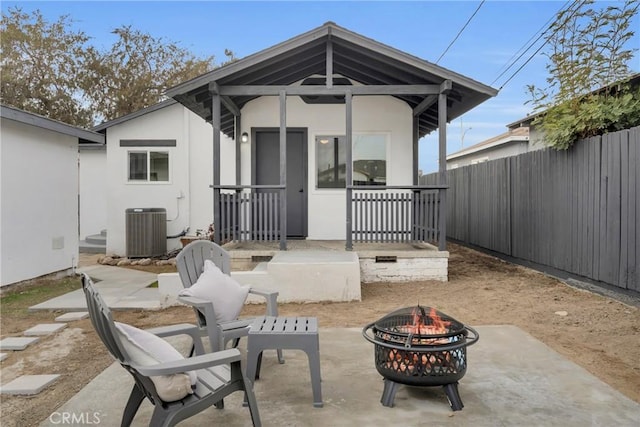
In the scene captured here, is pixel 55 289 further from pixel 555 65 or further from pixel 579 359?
pixel 555 65

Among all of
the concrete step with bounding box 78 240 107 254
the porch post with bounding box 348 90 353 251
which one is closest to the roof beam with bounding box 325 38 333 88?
the porch post with bounding box 348 90 353 251

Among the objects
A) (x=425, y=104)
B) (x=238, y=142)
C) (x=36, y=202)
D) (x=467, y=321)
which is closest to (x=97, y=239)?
(x=36, y=202)

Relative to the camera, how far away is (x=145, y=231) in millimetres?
10273

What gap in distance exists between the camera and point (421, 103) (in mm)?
8328

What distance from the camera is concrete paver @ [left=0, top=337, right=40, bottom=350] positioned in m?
4.38

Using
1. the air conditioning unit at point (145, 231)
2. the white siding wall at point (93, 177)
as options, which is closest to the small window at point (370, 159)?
the air conditioning unit at point (145, 231)

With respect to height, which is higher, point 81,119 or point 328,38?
point 81,119

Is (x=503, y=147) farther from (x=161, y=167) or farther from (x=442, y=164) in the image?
(x=161, y=167)

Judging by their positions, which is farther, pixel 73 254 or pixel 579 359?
pixel 73 254

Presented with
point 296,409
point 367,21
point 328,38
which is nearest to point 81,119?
point 367,21

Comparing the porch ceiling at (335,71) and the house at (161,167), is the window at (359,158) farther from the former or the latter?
the house at (161,167)

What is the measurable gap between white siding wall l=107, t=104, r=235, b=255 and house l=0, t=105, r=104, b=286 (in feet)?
7.27

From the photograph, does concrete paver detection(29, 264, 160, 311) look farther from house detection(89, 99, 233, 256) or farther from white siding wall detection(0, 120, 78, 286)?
house detection(89, 99, 233, 256)

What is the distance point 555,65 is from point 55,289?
8390mm
